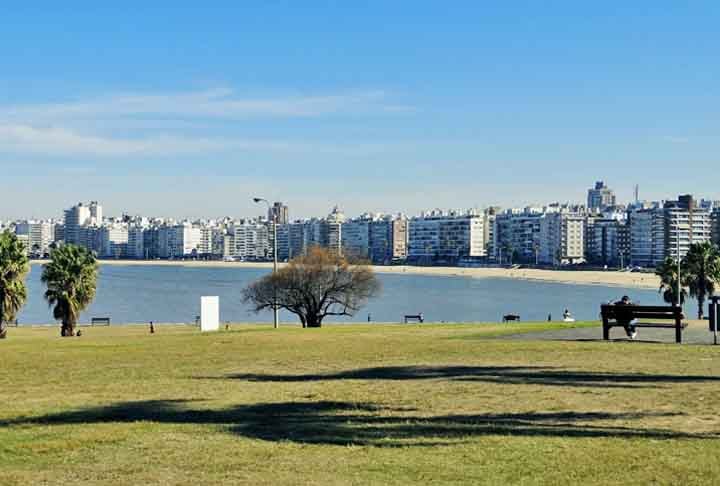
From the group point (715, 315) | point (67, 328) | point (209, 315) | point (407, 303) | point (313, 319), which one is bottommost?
point (407, 303)

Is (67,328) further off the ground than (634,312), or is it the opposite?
(634,312)

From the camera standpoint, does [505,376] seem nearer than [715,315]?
Yes

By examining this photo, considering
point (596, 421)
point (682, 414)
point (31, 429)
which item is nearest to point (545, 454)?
point (596, 421)

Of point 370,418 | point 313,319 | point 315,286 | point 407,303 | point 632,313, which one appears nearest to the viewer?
point 370,418

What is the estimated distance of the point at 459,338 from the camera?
28766 mm

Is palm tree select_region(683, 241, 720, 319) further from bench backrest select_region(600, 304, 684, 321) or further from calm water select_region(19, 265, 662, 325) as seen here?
bench backrest select_region(600, 304, 684, 321)

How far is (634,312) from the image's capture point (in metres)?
26.0

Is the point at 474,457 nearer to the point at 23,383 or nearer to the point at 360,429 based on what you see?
the point at 360,429

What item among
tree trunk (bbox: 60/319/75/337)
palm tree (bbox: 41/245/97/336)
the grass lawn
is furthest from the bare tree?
the grass lawn

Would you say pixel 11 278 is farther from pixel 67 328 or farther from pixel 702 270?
pixel 702 270

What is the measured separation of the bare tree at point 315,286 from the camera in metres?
64.5

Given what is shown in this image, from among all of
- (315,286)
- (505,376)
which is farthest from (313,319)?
(505,376)

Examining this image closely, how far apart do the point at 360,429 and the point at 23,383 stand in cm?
848

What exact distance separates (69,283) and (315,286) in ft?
57.6
